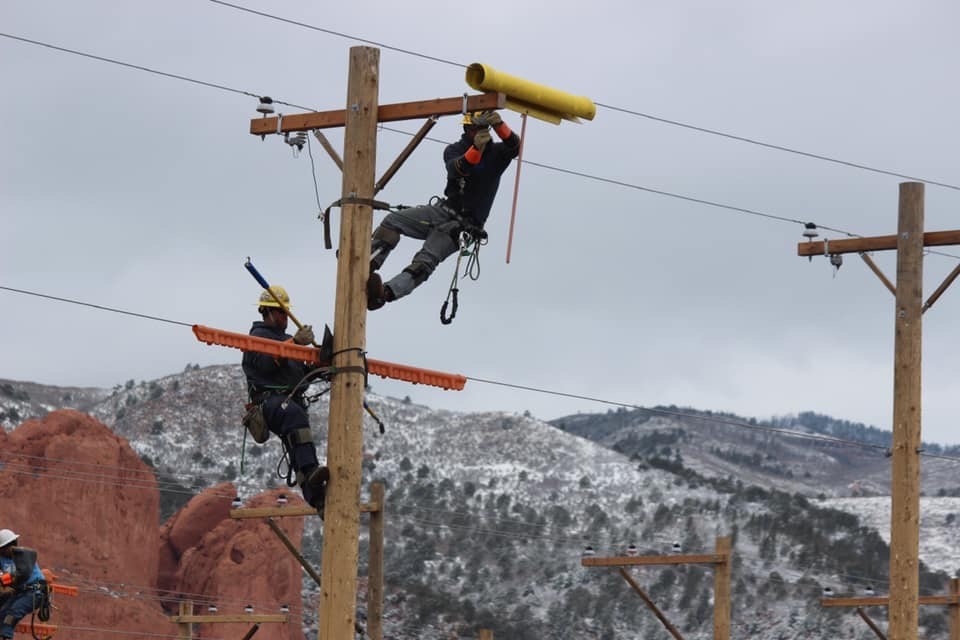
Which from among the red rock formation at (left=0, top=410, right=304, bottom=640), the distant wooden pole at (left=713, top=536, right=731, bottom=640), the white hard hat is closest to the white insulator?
the white hard hat

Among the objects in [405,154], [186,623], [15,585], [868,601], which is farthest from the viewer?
[868,601]

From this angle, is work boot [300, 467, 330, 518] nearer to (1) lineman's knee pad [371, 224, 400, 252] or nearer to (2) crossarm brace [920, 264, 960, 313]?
Result: (1) lineman's knee pad [371, 224, 400, 252]

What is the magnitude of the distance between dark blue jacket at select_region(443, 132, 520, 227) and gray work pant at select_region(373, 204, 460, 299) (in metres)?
0.15

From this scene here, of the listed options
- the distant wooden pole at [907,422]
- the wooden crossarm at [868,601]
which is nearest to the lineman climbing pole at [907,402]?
the distant wooden pole at [907,422]

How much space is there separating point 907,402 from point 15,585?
953 centimetres

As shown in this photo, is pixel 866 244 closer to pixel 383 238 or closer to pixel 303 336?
pixel 383 238

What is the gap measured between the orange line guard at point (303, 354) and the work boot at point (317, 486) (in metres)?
0.87

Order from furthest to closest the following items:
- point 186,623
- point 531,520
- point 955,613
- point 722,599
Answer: point 531,520 < point 955,613 < point 186,623 < point 722,599

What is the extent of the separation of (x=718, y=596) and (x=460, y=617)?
1900 inches

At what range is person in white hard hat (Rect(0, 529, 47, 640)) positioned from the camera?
65.2 feet

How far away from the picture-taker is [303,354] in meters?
Result: 14.8

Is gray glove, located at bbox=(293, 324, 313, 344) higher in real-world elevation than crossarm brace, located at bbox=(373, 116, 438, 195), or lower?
lower

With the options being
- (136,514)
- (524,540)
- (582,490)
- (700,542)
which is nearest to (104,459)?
(136,514)

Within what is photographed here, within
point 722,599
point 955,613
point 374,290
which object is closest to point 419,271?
point 374,290
